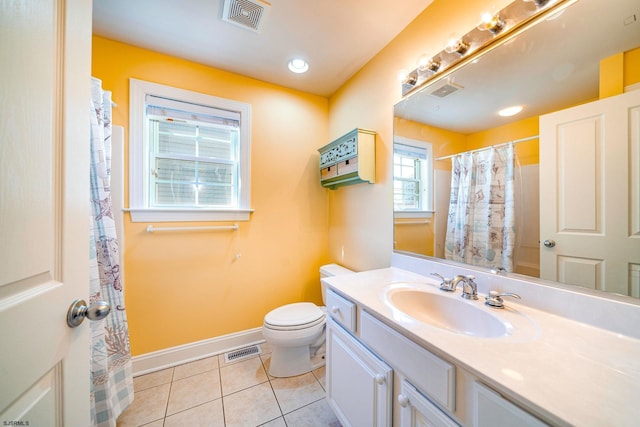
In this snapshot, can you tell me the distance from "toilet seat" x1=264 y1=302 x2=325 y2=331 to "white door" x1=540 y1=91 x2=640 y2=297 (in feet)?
4.16

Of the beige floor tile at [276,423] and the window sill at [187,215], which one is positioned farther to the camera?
the window sill at [187,215]

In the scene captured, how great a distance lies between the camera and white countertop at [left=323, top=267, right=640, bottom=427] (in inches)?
16.2

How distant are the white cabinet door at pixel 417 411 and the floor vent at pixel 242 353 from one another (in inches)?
55.9

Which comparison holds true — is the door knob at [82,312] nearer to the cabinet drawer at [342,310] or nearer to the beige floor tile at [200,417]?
the cabinet drawer at [342,310]

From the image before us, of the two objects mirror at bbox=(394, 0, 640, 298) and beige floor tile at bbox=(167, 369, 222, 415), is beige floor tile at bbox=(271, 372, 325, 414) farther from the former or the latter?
mirror at bbox=(394, 0, 640, 298)

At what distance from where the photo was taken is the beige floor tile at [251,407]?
122 cm

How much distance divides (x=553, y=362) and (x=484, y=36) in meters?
1.29

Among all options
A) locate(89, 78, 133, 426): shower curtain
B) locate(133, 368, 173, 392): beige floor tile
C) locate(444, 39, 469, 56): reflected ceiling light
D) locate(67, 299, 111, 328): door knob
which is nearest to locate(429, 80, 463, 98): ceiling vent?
locate(444, 39, 469, 56): reflected ceiling light

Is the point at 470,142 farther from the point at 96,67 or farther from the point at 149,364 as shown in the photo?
the point at 149,364

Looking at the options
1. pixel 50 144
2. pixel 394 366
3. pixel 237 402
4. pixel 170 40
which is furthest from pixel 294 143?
pixel 237 402

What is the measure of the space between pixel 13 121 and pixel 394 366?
1.18 metres

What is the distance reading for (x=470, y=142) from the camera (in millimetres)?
1095

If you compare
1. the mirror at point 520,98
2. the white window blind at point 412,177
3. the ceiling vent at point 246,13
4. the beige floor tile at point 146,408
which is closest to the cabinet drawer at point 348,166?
the white window blind at point 412,177

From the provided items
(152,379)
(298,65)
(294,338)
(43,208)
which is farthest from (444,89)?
(152,379)
